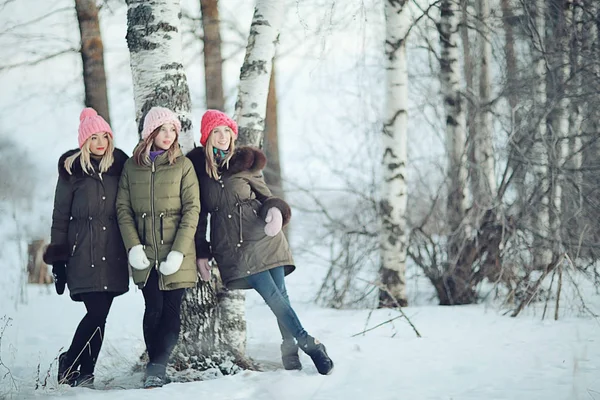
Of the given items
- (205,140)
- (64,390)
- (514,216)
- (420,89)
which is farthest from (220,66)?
(64,390)

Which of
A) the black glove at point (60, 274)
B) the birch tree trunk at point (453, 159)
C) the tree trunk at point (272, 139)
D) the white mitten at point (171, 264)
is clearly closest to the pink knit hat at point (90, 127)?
the black glove at point (60, 274)

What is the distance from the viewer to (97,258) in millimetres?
4113

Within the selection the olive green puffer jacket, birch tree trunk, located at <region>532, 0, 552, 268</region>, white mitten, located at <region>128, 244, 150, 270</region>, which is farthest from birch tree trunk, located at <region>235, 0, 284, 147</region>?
birch tree trunk, located at <region>532, 0, 552, 268</region>

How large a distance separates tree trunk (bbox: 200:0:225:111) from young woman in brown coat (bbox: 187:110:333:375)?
6050mm

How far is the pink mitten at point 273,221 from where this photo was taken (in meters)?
4.27

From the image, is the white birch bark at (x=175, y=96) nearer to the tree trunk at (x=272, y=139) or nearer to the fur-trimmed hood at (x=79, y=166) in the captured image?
the fur-trimmed hood at (x=79, y=166)

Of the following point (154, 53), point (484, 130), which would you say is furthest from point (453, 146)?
point (154, 53)

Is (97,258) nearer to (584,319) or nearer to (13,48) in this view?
(584,319)

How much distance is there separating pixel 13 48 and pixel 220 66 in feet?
9.84

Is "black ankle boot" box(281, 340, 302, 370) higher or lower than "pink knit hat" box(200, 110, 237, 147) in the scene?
lower

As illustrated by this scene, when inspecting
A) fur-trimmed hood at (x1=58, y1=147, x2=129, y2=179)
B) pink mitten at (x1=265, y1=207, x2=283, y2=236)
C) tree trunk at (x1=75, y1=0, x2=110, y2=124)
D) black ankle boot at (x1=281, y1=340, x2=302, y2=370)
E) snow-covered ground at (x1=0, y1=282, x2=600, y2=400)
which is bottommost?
snow-covered ground at (x1=0, y1=282, x2=600, y2=400)

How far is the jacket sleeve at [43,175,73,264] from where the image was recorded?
4.14 metres

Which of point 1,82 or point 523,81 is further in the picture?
point 1,82

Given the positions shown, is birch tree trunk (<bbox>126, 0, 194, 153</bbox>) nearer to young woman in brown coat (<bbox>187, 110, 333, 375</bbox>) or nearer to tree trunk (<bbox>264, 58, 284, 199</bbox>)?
young woman in brown coat (<bbox>187, 110, 333, 375</bbox>)
